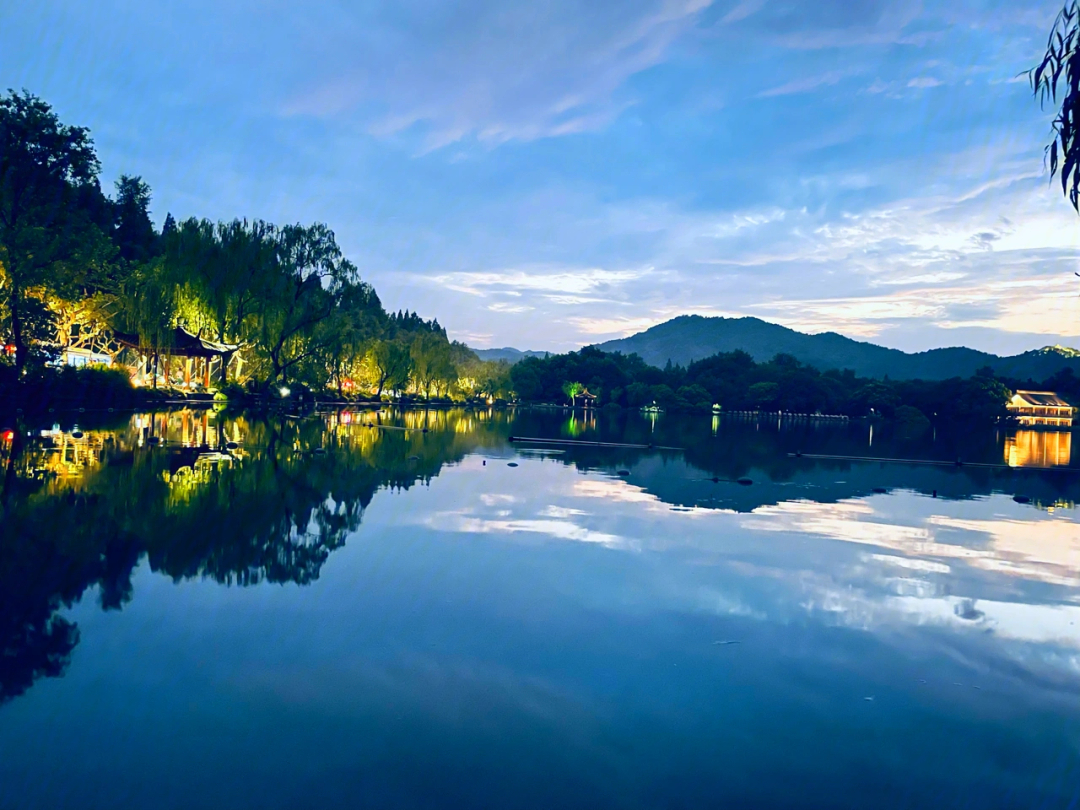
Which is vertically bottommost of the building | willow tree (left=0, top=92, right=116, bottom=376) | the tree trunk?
the building

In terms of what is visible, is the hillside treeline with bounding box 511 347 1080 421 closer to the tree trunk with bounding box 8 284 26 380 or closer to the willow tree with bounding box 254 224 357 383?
the willow tree with bounding box 254 224 357 383

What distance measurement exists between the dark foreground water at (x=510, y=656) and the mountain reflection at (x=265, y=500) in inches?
3.3

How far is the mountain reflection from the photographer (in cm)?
791

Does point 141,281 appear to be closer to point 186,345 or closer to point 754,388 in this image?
point 186,345

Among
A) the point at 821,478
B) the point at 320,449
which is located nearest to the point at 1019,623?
the point at 821,478

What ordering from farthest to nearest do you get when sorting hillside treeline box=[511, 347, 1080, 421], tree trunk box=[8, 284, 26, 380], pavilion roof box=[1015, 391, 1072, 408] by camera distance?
pavilion roof box=[1015, 391, 1072, 408]
hillside treeline box=[511, 347, 1080, 421]
tree trunk box=[8, 284, 26, 380]

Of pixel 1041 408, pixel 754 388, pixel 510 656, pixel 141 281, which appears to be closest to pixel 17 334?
pixel 141 281

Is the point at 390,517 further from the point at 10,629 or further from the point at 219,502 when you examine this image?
the point at 10,629

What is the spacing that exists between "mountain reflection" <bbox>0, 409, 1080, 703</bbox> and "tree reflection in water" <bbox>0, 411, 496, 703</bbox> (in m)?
0.03

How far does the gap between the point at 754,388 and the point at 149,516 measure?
483 feet

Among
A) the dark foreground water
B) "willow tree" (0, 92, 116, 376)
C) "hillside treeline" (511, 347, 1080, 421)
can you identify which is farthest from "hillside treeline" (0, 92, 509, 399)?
"hillside treeline" (511, 347, 1080, 421)

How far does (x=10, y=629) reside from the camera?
6.08m

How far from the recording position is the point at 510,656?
6332 mm

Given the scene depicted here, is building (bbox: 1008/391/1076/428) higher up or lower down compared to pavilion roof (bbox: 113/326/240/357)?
lower down
